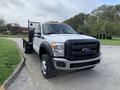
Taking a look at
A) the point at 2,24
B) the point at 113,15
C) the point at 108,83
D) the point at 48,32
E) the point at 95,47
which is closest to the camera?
the point at 108,83

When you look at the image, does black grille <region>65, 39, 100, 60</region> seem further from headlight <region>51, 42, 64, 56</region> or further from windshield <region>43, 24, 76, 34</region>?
windshield <region>43, 24, 76, 34</region>

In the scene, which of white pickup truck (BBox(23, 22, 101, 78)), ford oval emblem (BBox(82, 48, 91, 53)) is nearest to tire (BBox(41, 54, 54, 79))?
white pickup truck (BBox(23, 22, 101, 78))

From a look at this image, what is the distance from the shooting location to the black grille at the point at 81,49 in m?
5.84

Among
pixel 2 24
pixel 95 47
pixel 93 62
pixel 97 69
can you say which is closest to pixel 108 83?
pixel 93 62

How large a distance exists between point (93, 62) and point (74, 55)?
0.96 m

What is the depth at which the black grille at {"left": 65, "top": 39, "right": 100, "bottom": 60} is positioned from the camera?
5840mm

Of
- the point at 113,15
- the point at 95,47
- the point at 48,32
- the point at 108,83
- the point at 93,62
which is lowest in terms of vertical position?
the point at 108,83

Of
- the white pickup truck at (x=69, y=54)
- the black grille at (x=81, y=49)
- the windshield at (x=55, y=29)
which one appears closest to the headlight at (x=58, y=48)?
the white pickup truck at (x=69, y=54)

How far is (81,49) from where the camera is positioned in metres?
6.04

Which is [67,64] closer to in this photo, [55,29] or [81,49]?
[81,49]

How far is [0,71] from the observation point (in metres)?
6.72

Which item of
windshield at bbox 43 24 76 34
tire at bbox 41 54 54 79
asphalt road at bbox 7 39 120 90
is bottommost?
asphalt road at bbox 7 39 120 90

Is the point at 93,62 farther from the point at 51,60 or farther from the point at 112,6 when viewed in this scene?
the point at 112,6

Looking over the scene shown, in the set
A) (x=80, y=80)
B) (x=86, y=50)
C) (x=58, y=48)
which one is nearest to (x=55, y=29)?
(x=58, y=48)
